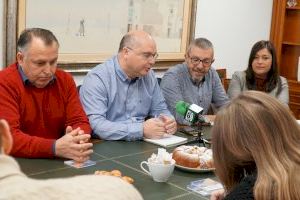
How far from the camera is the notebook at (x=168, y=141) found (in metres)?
2.53

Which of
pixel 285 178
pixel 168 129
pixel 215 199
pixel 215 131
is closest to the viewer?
pixel 285 178

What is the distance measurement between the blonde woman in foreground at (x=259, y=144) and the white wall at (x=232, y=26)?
3323 mm

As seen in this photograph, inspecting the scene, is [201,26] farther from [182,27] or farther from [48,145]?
[48,145]

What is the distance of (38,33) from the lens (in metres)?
2.56

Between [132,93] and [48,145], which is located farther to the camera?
[132,93]

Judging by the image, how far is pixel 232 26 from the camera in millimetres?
5156

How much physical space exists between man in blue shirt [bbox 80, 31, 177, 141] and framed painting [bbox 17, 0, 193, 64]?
0.67 m

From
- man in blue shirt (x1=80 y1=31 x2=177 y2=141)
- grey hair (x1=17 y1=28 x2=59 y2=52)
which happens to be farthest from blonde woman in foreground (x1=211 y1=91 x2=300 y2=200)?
grey hair (x1=17 y1=28 x2=59 y2=52)

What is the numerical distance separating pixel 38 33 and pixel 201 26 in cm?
252

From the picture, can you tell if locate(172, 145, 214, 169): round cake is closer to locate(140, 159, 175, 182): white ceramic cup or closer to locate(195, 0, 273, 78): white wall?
locate(140, 159, 175, 182): white ceramic cup

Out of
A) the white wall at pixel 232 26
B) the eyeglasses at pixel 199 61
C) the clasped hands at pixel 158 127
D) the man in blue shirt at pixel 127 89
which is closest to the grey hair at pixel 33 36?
the man in blue shirt at pixel 127 89

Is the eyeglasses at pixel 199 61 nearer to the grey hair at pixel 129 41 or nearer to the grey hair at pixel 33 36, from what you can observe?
the grey hair at pixel 129 41

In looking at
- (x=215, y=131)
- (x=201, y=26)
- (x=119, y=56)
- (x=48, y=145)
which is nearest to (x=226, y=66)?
(x=201, y=26)

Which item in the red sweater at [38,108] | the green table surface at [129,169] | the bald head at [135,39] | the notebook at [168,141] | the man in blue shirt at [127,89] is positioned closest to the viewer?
the green table surface at [129,169]
